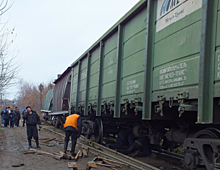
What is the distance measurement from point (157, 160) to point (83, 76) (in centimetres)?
513

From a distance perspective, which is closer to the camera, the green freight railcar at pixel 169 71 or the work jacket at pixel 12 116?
the green freight railcar at pixel 169 71

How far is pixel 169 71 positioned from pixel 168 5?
49.3 inches

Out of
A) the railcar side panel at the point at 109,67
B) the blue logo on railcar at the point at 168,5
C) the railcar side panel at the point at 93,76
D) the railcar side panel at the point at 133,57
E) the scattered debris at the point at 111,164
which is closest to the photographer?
the blue logo on railcar at the point at 168,5

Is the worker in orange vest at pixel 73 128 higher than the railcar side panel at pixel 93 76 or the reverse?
the reverse

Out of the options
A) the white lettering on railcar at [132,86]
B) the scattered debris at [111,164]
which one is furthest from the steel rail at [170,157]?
the white lettering on railcar at [132,86]

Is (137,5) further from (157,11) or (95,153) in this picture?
(95,153)

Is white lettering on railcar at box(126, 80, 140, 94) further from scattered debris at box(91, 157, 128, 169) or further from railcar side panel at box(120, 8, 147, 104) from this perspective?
scattered debris at box(91, 157, 128, 169)

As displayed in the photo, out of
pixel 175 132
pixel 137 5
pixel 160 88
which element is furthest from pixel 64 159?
pixel 137 5

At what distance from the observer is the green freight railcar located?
3820mm

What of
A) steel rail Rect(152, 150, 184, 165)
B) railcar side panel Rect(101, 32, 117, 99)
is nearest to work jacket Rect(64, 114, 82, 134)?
railcar side panel Rect(101, 32, 117, 99)

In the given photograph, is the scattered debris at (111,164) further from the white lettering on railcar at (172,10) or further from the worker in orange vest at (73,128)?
the white lettering on railcar at (172,10)

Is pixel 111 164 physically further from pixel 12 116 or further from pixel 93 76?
pixel 12 116

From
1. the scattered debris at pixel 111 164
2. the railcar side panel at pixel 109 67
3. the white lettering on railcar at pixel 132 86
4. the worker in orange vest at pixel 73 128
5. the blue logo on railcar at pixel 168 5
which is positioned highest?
the blue logo on railcar at pixel 168 5

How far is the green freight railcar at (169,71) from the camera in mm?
3820
